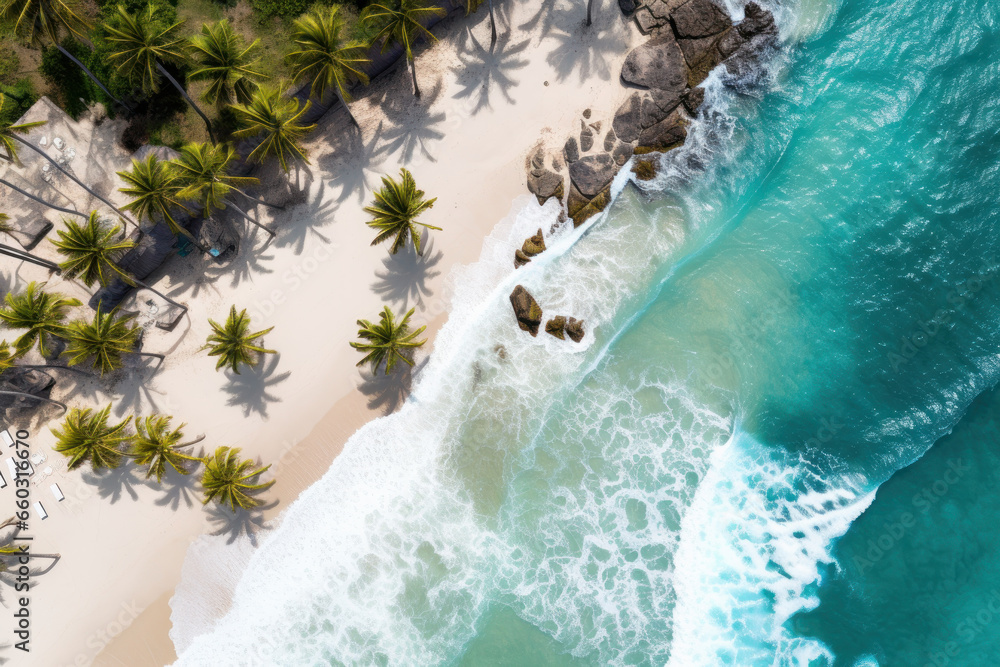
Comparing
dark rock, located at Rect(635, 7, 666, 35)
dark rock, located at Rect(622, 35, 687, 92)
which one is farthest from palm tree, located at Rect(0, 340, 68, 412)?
dark rock, located at Rect(635, 7, 666, 35)

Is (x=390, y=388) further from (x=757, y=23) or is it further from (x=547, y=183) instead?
(x=757, y=23)

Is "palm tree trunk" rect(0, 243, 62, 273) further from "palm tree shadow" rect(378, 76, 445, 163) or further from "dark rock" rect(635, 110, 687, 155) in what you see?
"dark rock" rect(635, 110, 687, 155)

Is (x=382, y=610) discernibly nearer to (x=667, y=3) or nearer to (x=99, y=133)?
(x=99, y=133)

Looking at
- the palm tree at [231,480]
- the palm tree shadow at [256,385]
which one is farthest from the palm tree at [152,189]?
the palm tree at [231,480]

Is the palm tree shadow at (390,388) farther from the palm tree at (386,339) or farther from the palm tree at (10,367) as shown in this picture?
the palm tree at (10,367)

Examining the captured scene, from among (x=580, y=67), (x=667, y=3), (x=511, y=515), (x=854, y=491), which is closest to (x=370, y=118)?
(x=580, y=67)
